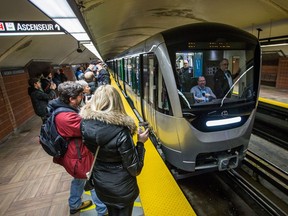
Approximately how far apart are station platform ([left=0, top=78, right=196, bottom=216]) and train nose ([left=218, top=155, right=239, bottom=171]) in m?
0.83

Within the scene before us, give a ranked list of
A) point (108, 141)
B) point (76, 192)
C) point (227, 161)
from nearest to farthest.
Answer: point (108, 141) < point (76, 192) < point (227, 161)

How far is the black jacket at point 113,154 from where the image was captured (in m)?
1.58

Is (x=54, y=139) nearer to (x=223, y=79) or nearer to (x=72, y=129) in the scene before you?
(x=72, y=129)

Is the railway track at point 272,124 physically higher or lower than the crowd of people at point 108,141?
lower

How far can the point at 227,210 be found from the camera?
9.67ft

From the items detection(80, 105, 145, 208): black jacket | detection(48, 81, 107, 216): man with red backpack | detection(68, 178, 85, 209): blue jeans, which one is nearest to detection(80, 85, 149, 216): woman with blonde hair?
detection(80, 105, 145, 208): black jacket

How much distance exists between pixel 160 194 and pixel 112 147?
4.17 ft

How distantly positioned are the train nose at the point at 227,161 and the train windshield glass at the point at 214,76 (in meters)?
0.82

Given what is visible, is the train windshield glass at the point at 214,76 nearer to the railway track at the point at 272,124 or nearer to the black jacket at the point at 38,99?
the railway track at the point at 272,124

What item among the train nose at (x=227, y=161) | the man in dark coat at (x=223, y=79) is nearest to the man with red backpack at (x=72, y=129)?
the train nose at (x=227, y=161)

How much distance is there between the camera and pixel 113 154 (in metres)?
1.63

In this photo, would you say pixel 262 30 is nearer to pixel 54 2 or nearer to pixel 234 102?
pixel 234 102

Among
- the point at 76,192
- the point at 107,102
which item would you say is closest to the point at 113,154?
the point at 107,102

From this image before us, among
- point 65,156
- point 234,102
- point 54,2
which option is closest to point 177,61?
point 234,102
